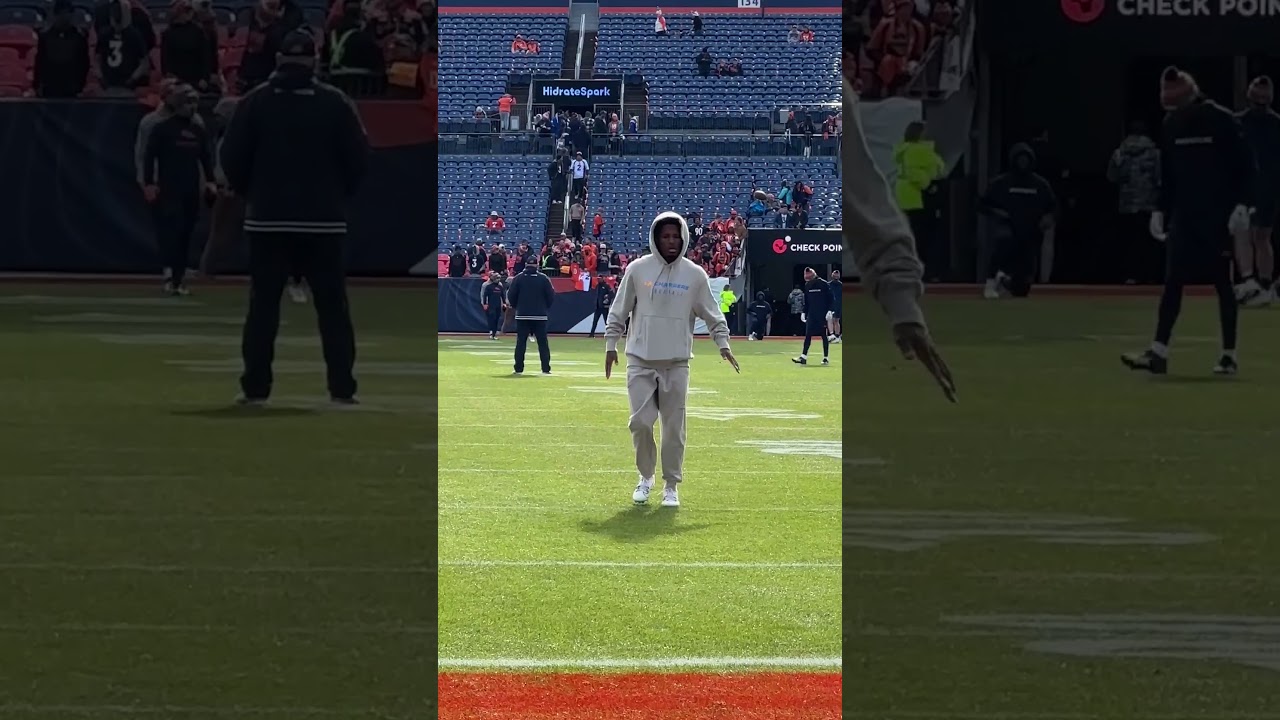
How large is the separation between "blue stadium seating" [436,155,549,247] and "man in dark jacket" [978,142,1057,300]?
27.3 m

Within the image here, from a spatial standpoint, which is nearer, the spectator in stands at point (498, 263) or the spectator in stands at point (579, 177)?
the spectator in stands at point (498, 263)

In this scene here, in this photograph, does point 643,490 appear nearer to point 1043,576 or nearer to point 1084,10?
point 1043,576

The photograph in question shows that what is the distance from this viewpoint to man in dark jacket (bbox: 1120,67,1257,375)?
3.32 meters

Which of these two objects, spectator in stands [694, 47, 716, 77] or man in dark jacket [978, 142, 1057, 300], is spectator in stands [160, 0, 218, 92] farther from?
spectator in stands [694, 47, 716, 77]

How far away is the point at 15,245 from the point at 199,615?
1.02 metres

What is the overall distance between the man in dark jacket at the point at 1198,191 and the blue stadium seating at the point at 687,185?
26.7 metres

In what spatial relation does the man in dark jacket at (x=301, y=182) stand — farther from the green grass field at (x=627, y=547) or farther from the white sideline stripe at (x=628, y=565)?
the white sideline stripe at (x=628, y=565)

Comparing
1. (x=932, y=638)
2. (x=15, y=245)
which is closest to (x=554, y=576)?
(x=932, y=638)

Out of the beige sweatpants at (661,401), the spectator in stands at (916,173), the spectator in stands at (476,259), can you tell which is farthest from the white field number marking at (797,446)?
the spectator in stands at (476,259)

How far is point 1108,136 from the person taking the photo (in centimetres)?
329

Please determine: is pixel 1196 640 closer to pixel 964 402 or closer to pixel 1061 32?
pixel 964 402

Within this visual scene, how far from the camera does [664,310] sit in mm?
7496

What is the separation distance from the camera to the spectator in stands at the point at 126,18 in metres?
3.12

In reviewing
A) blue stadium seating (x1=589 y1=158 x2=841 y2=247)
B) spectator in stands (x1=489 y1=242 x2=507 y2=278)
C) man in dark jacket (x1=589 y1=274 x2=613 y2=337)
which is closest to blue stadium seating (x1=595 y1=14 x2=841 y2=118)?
blue stadium seating (x1=589 y1=158 x2=841 y2=247)
